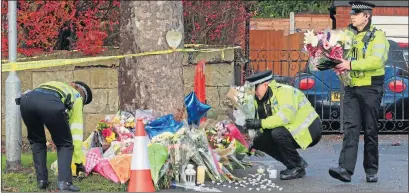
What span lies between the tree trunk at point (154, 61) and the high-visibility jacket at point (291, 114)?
1.18 metres

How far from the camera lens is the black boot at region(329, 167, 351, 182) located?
818 centimetres

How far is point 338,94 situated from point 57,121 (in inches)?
249

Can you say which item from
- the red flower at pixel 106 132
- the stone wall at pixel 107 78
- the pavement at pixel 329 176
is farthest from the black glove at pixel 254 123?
the stone wall at pixel 107 78

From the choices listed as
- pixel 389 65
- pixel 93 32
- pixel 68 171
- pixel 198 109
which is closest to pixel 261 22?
pixel 389 65

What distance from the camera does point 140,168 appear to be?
7859 millimetres

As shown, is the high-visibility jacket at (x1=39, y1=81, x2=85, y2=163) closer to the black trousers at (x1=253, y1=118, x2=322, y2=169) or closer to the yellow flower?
the yellow flower

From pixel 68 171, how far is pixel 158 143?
35.5 inches

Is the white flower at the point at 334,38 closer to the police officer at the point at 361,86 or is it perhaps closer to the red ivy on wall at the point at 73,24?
A: the police officer at the point at 361,86

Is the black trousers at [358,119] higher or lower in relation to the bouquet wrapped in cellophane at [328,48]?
lower

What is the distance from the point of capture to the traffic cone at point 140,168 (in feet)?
25.8

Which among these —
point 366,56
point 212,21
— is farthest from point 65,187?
point 212,21

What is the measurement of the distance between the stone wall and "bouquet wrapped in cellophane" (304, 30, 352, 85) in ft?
11.0

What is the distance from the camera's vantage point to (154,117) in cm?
902

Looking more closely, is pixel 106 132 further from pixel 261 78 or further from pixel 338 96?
pixel 338 96
